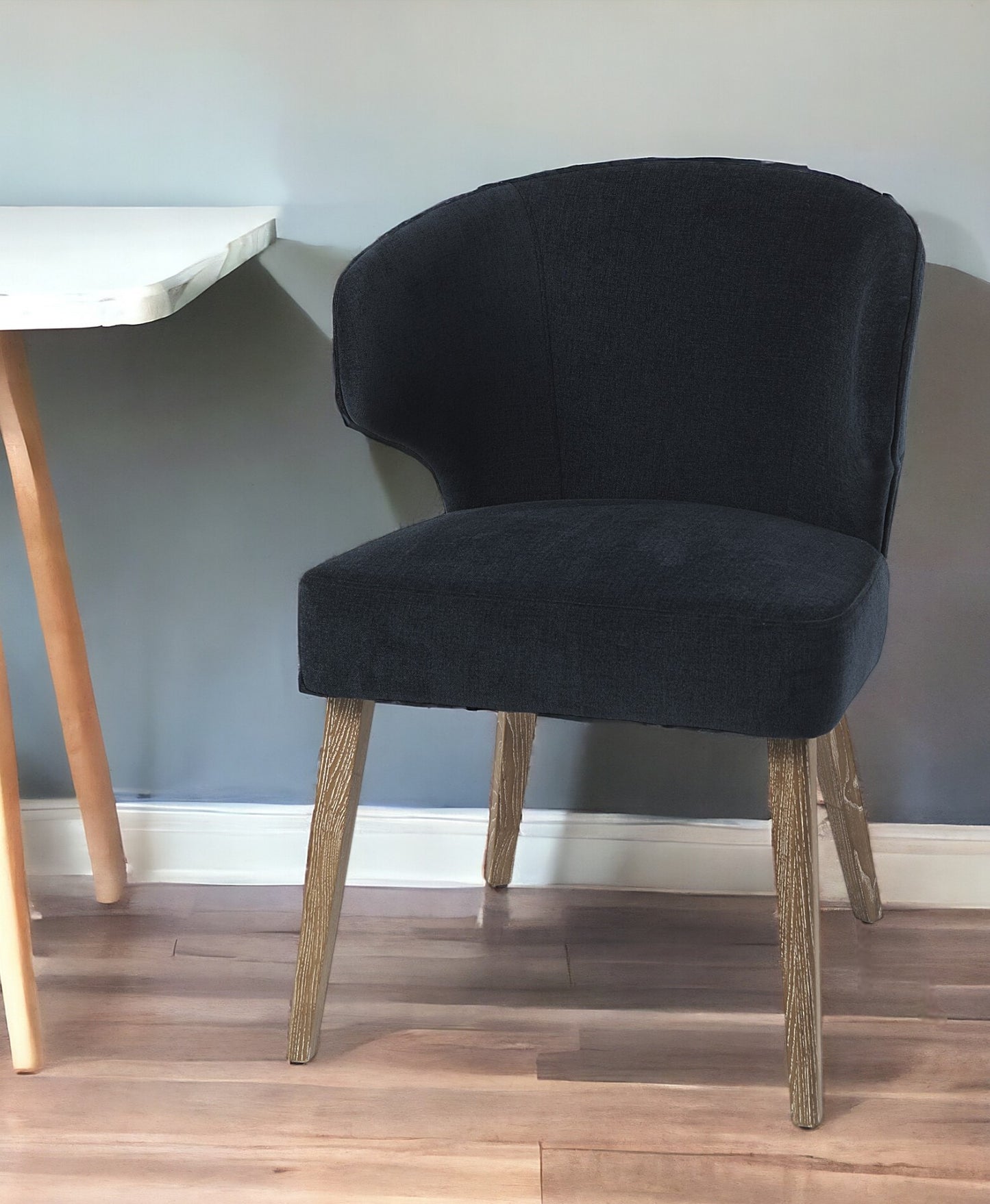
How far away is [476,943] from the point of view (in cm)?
137

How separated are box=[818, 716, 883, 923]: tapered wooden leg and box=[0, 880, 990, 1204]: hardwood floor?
0.13 ft

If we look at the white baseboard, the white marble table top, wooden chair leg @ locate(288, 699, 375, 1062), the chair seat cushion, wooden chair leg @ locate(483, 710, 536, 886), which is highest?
the white marble table top

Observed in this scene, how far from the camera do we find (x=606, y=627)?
955mm

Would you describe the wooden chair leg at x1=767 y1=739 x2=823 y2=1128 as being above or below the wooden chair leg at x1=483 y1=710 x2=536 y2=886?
above

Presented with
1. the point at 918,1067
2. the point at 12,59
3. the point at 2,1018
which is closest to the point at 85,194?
the point at 12,59

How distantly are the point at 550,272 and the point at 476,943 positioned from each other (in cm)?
75

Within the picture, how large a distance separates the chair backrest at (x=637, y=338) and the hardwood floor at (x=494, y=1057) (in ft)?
1.64

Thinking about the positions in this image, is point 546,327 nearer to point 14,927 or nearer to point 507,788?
point 507,788

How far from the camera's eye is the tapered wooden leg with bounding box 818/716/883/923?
4.25 feet

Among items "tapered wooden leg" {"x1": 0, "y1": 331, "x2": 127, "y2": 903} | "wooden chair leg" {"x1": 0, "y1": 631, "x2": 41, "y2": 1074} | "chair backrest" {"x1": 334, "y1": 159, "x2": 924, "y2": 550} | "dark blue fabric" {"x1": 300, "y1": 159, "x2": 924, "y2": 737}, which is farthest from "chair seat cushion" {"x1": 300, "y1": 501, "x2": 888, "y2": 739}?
"tapered wooden leg" {"x1": 0, "y1": 331, "x2": 127, "y2": 903}

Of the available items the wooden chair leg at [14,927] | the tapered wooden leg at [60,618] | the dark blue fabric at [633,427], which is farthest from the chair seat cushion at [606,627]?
the tapered wooden leg at [60,618]

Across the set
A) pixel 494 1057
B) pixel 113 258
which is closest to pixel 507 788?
pixel 494 1057

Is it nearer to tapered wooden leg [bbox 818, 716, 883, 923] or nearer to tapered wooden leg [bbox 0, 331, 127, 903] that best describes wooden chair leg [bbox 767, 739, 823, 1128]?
tapered wooden leg [bbox 818, 716, 883, 923]

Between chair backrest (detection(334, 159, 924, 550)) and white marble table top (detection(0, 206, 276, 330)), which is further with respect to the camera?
chair backrest (detection(334, 159, 924, 550))
